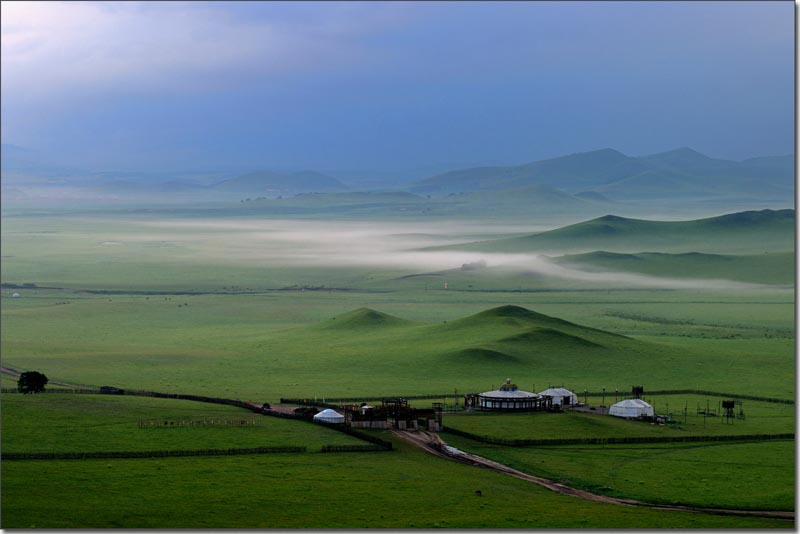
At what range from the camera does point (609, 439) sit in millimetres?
71125

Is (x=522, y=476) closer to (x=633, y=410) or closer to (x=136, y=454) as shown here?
(x=136, y=454)

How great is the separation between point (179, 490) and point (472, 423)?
24.9 metres

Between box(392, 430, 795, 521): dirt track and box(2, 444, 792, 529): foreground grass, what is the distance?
1.07 m

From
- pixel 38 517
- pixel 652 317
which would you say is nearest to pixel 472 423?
pixel 38 517

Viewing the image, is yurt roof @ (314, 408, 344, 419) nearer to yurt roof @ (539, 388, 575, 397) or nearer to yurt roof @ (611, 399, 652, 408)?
yurt roof @ (539, 388, 575, 397)

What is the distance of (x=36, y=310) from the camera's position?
15362 cm

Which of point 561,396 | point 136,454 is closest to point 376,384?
point 561,396

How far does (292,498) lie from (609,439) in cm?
2411

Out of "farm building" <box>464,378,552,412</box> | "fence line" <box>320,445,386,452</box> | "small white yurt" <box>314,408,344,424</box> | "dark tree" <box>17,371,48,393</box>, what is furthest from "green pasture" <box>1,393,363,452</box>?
"farm building" <box>464,378,552,412</box>

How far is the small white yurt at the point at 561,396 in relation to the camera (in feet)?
271

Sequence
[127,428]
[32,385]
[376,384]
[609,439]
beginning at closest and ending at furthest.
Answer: [127,428] → [609,439] → [32,385] → [376,384]

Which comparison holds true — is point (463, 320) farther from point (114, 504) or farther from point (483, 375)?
point (114, 504)

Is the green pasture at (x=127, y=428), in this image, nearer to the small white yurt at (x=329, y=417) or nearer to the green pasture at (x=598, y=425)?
the small white yurt at (x=329, y=417)

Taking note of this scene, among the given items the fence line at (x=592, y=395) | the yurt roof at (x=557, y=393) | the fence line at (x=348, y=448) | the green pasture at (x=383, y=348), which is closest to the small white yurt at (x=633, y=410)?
the yurt roof at (x=557, y=393)
